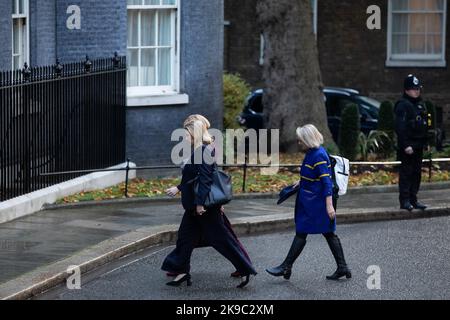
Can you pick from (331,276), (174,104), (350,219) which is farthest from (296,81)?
(331,276)

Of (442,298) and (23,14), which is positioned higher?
(23,14)

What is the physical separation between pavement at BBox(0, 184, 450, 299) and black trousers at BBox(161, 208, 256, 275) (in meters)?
1.07

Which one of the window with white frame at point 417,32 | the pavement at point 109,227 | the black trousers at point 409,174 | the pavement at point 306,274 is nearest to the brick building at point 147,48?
the pavement at point 109,227

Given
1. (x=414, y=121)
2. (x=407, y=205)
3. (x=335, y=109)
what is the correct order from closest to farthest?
(x=414, y=121)
(x=407, y=205)
(x=335, y=109)

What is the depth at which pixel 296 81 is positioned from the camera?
22.4m

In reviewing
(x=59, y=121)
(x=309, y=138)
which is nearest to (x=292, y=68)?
(x=59, y=121)

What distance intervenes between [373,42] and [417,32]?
4.08 ft

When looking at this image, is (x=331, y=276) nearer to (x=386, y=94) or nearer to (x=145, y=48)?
(x=145, y=48)

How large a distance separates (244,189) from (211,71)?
11.8 ft

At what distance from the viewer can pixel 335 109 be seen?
27.1 meters

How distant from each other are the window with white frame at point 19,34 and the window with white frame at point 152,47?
6.39 feet

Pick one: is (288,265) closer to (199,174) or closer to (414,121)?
(199,174)

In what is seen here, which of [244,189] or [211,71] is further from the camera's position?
[211,71]

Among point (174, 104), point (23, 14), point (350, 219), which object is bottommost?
point (350, 219)
